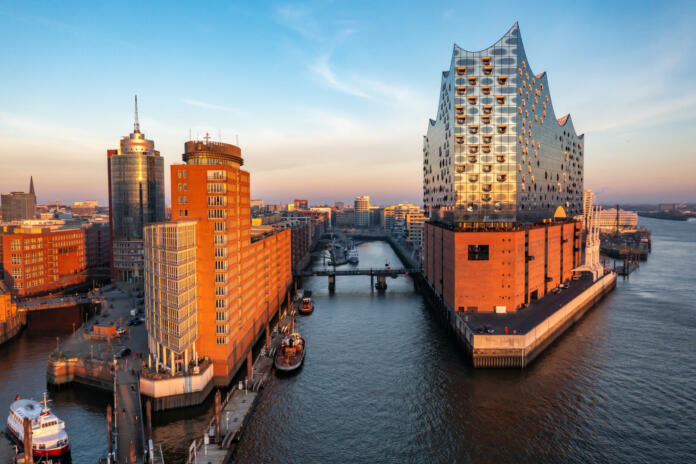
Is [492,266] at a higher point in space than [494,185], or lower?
lower

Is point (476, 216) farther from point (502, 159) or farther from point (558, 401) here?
point (558, 401)

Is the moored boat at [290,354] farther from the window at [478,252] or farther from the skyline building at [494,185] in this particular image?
the window at [478,252]

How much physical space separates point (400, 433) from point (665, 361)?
1970 inches

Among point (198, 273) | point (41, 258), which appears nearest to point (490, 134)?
point (198, 273)

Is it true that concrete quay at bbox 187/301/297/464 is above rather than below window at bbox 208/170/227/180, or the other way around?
below

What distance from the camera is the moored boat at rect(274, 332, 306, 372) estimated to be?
2606 inches

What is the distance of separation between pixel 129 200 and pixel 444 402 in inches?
4567

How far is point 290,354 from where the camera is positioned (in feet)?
228

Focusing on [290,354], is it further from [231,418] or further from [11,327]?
[11,327]

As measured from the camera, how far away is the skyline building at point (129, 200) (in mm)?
129875

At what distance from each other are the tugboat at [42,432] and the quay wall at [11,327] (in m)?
43.3

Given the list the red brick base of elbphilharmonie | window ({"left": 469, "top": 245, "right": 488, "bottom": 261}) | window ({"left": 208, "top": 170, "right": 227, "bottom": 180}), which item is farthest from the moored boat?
window ({"left": 469, "top": 245, "right": 488, "bottom": 261})

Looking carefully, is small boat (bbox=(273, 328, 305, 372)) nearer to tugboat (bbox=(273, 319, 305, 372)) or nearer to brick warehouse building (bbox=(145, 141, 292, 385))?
tugboat (bbox=(273, 319, 305, 372))

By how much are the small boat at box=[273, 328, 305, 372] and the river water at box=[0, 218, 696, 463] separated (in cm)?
214
